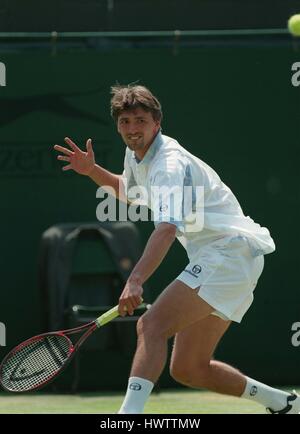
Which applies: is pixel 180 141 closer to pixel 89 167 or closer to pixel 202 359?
pixel 89 167

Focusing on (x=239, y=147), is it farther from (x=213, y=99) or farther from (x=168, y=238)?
(x=168, y=238)

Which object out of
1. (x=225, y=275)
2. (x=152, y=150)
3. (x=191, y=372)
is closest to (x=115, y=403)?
(x=191, y=372)

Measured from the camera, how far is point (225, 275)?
5.04 m

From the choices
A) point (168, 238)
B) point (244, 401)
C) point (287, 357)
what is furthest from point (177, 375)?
point (287, 357)

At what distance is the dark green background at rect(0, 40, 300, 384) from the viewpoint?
7.57m

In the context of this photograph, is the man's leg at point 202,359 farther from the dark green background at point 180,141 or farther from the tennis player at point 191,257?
the dark green background at point 180,141

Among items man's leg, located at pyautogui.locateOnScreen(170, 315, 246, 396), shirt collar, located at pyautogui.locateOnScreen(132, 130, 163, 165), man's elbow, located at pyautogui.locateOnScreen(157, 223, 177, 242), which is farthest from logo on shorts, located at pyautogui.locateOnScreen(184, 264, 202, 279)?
shirt collar, located at pyautogui.locateOnScreen(132, 130, 163, 165)

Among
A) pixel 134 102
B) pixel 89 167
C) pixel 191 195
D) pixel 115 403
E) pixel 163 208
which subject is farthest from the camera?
pixel 115 403

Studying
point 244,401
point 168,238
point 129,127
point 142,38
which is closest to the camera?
point 168,238

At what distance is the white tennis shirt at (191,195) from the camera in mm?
4785

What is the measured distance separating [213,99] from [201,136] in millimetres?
269

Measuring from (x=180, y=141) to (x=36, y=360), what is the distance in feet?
9.44

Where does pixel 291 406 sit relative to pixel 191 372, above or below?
below

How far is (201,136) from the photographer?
7668mm
